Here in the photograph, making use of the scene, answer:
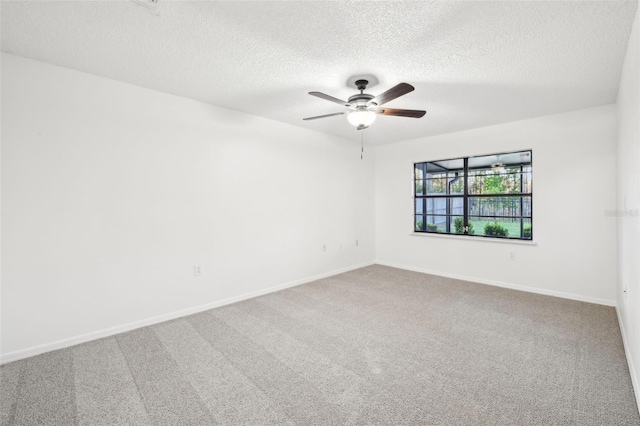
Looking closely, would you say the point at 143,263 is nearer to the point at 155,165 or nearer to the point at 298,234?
the point at 155,165

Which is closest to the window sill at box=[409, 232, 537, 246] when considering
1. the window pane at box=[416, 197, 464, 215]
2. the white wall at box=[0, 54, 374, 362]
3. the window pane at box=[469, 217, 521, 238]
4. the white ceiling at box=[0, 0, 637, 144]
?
the window pane at box=[469, 217, 521, 238]

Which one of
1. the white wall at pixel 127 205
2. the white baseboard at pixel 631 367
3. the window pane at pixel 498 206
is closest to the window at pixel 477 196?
the window pane at pixel 498 206

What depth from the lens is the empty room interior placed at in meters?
1.84

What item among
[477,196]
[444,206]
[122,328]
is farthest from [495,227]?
[122,328]

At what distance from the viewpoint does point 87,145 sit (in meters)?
2.66

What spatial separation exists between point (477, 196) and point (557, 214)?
3.52 feet

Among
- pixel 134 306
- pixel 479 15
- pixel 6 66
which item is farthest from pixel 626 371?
pixel 6 66

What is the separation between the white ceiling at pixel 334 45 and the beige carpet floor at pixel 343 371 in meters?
2.36

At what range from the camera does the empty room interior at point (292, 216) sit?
184 cm

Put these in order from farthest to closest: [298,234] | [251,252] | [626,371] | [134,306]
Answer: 1. [298,234]
2. [251,252]
3. [134,306]
4. [626,371]

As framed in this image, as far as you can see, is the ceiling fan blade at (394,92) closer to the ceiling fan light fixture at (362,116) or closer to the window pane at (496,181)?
the ceiling fan light fixture at (362,116)

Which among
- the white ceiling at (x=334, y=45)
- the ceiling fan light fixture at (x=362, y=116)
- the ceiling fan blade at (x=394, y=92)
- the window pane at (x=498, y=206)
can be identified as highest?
the white ceiling at (x=334, y=45)

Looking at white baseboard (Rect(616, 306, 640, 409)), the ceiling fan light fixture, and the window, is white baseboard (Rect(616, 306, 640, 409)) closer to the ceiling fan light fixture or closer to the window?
the window

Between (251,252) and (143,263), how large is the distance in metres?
1.26
